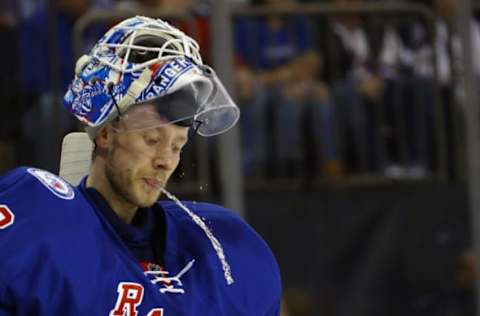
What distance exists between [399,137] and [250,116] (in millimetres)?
801

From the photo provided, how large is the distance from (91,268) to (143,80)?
396mm

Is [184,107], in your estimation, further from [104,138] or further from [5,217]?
[5,217]

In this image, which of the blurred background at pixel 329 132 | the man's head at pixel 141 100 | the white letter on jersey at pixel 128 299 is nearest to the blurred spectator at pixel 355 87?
the blurred background at pixel 329 132

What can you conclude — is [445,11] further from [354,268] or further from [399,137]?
[354,268]

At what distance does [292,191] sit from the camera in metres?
6.15

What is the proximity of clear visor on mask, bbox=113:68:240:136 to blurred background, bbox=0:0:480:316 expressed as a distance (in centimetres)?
316

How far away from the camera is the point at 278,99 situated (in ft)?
20.4

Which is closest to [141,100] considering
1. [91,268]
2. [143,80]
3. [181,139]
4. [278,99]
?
[143,80]

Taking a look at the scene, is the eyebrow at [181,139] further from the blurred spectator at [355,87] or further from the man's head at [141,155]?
the blurred spectator at [355,87]

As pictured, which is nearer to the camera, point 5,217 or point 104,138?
point 5,217

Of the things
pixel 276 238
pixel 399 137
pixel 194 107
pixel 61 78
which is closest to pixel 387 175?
pixel 399 137

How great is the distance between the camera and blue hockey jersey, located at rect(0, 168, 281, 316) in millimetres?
2381

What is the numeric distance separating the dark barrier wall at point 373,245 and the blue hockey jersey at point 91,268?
3294 mm

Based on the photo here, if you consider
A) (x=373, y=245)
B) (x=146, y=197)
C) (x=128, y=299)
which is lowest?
(x=373, y=245)
